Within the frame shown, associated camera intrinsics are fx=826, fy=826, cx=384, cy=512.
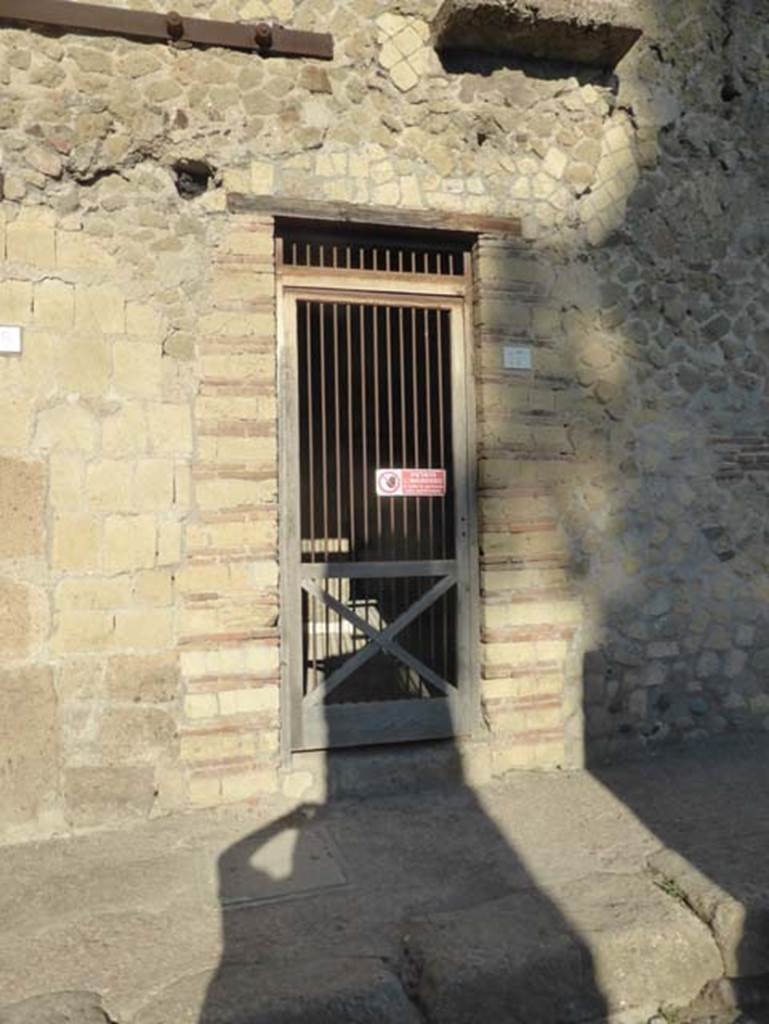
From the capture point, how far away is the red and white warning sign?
170 inches

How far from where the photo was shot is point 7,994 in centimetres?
250

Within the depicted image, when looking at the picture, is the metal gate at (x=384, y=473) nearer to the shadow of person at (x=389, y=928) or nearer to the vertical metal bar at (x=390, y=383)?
the vertical metal bar at (x=390, y=383)

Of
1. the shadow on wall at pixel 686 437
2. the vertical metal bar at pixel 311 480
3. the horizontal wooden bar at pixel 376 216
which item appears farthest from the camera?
the shadow on wall at pixel 686 437

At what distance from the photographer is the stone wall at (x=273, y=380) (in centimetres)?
379

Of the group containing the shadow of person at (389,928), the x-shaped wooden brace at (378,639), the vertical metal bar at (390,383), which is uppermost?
the vertical metal bar at (390,383)

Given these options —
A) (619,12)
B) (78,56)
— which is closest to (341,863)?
(78,56)

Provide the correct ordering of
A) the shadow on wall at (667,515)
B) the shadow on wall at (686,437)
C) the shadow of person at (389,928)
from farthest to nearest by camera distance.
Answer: the shadow on wall at (686,437)
the shadow on wall at (667,515)
the shadow of person at (389,928)

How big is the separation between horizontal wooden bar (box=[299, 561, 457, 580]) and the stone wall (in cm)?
26

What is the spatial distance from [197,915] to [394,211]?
3.35 metres

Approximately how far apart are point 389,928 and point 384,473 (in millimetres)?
2196

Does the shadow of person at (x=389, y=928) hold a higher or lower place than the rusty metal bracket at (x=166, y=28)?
lower

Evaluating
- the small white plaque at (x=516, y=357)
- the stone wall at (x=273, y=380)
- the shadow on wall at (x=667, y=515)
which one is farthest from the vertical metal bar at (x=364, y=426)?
the shadow on wall at (x=667, y=515)

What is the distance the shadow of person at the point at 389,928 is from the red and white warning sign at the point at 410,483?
158 cm

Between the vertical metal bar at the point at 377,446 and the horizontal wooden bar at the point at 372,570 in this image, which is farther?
the vertical metal bar at the point at 377,446
